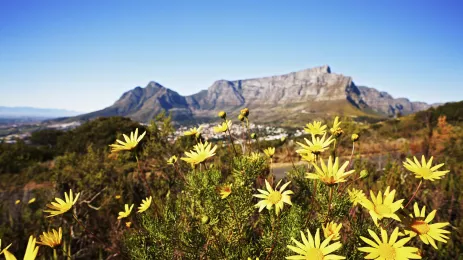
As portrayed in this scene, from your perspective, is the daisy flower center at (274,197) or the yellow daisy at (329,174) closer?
the yellow daisy at (329,174)

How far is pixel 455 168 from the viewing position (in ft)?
25.6

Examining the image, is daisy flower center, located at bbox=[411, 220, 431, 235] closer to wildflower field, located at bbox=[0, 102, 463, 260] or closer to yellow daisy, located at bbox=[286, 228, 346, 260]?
wildflower field, located at bbox=[0, 102, 463, 260]

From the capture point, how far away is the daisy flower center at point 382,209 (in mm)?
1579

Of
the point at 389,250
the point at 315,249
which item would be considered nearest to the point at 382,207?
the point at 389,250

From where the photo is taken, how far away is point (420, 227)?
165cm

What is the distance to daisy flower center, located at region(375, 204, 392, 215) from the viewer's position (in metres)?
1.58

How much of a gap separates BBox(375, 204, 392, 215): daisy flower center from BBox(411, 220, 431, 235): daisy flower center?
211 mm

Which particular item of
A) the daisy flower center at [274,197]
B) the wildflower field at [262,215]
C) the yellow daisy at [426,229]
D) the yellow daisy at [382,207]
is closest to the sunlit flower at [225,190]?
the wildflower field at [262,215]

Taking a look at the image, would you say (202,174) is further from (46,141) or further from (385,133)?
(46,141)

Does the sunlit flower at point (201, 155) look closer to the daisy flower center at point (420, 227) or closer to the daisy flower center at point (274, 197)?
the daisy flower center at point (274, 197)

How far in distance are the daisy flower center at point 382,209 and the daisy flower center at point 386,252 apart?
19 cm

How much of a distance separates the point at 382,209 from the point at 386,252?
10.0 inches

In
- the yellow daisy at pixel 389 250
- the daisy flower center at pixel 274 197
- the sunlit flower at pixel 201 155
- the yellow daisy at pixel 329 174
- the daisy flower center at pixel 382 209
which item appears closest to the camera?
the yellow daisy at pixel 389 250

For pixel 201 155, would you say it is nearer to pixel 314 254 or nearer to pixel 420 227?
pixel 314 254
